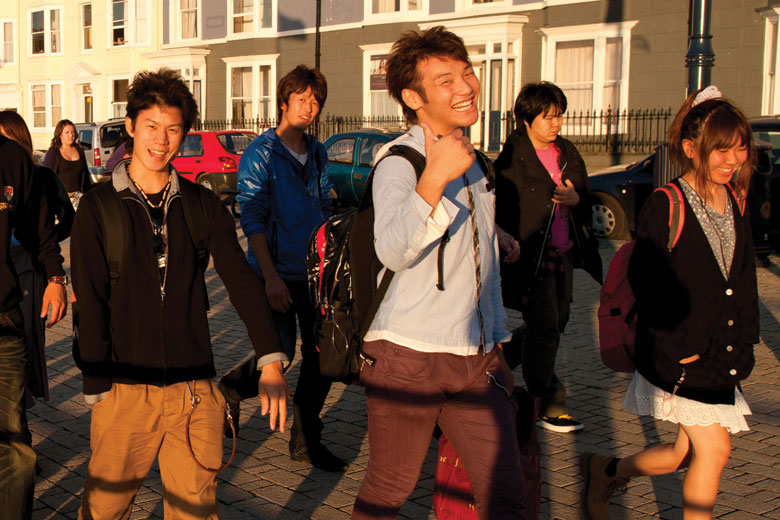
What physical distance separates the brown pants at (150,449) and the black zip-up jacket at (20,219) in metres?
0.92

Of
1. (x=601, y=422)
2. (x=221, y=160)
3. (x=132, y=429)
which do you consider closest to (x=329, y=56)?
(x=221, y=160)

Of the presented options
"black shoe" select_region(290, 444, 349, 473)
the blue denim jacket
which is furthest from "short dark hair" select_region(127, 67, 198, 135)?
"black shoe" select_region(290, 444, 349, 473)

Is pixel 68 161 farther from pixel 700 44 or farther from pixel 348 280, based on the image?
pixel 348 280

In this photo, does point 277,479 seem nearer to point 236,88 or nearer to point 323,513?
point 323,513

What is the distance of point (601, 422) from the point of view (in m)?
5.73

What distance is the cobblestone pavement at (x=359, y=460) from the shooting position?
4383mm

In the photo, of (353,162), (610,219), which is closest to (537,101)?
(610,219)

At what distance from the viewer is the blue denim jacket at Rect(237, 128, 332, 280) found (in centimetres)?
488

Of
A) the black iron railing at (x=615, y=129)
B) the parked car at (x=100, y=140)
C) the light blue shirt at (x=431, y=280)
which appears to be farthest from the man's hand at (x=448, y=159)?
the parked car at (x=100, y=140)

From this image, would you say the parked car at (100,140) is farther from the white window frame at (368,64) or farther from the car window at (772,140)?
the car window at (772,140)

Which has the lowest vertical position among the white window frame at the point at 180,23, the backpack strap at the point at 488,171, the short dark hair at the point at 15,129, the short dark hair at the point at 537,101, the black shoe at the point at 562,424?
the black shoe at the point at 562,424

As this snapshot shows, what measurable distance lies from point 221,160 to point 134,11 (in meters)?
19.9

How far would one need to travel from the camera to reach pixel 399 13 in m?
27.7

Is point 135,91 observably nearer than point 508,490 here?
No
